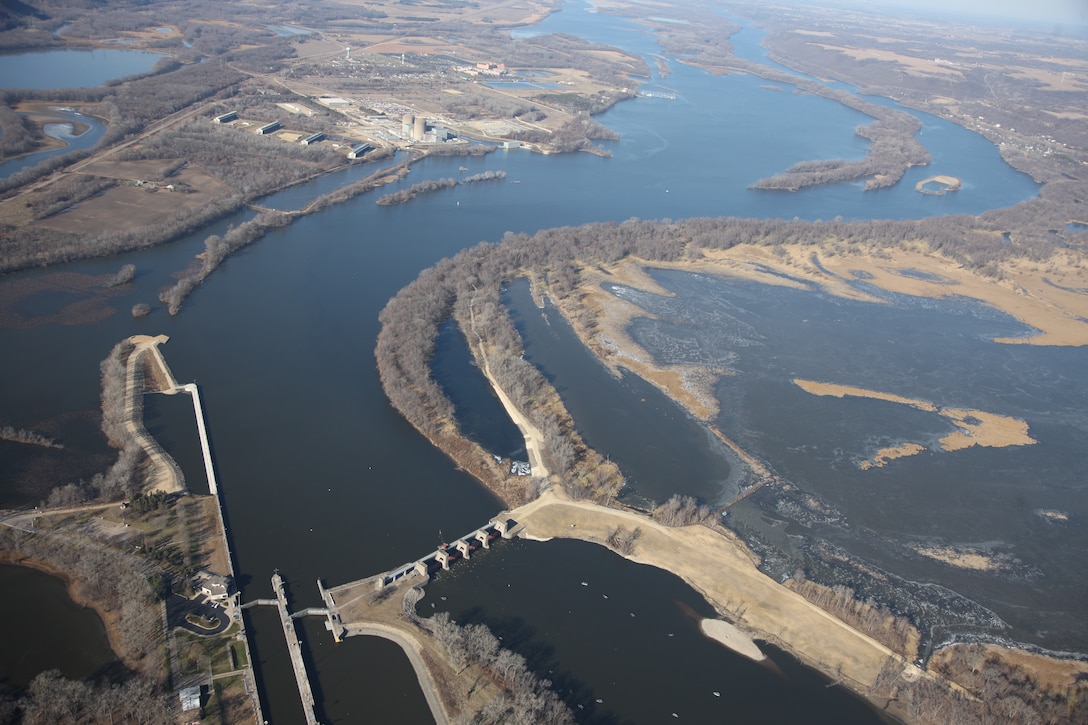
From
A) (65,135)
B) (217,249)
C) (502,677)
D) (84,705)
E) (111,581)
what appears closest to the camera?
(84,705)

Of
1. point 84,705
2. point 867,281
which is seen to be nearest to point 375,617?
point 84,705

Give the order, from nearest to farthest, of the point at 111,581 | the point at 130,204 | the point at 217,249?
the point at 111,581
the point at 217,249
the point at 130,204

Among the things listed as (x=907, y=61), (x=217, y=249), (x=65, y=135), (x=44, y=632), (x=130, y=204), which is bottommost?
(x=44, y=632)

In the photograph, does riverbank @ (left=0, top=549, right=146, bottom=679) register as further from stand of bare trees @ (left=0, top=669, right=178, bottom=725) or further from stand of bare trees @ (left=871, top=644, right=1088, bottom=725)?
stand of bare trees @ (left=871, top=644, right=1088, bottom=725)

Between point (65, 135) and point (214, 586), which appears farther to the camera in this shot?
point (65, 135)

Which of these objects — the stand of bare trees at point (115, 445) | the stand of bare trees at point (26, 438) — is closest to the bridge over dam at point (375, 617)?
the stand of bare trees at point (115, 445)

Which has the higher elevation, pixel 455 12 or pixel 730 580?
pixel 455 12

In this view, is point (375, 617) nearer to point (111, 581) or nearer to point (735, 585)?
point (111, 581)

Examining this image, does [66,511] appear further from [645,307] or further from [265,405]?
[645,307]
